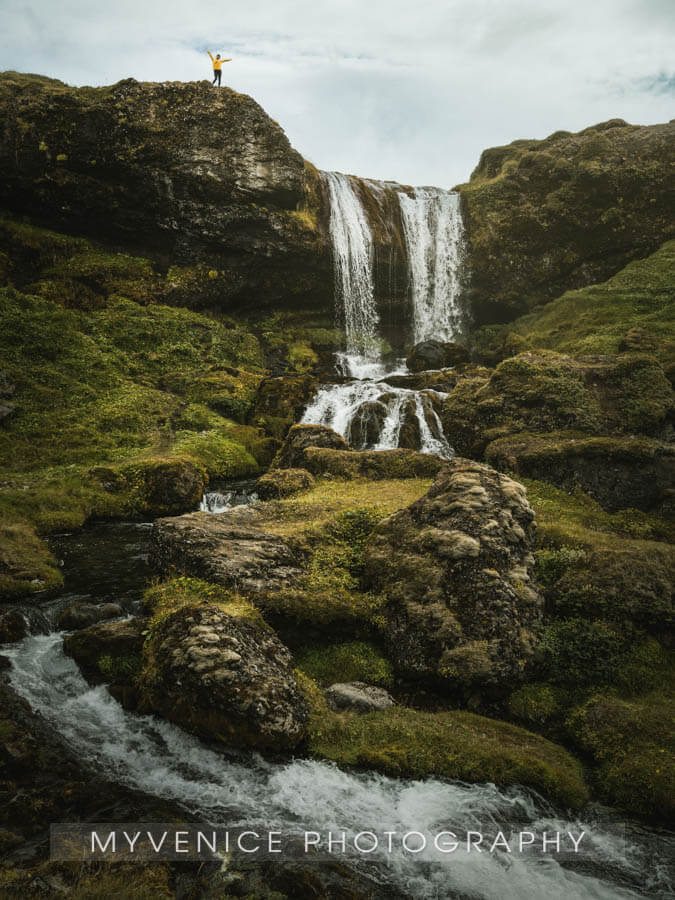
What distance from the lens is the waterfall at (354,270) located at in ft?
120

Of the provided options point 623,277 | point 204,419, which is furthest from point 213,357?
point 623,277

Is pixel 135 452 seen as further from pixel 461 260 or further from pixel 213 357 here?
pixel 461 260

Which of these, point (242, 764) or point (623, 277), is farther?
point (623, 277)

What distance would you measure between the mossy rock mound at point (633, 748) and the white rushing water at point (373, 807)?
1.72 ft

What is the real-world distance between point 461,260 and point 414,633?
118 feet

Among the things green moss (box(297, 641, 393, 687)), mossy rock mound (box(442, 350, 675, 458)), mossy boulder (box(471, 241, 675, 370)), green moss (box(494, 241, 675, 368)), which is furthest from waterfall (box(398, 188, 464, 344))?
green moss (box(297, 641, 393, 687))

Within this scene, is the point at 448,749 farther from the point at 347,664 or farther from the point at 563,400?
the point at 563,400

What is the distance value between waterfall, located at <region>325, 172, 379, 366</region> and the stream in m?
31.0

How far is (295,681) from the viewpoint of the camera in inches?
290

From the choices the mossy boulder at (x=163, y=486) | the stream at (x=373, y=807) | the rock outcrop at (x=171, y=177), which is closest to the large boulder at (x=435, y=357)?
the rock outcrop at (x=171, y=177)

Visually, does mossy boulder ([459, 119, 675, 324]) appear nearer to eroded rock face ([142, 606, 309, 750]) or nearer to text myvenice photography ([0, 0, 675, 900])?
text myvenice photography ([0, 0, 675, 900])

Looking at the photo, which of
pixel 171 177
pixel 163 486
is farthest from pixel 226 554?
pixel 171 177

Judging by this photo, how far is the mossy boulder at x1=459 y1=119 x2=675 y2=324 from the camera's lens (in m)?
34.8

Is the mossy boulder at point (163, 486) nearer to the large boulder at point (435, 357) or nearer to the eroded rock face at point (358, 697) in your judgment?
the eroded rock face at point (358, 697)
